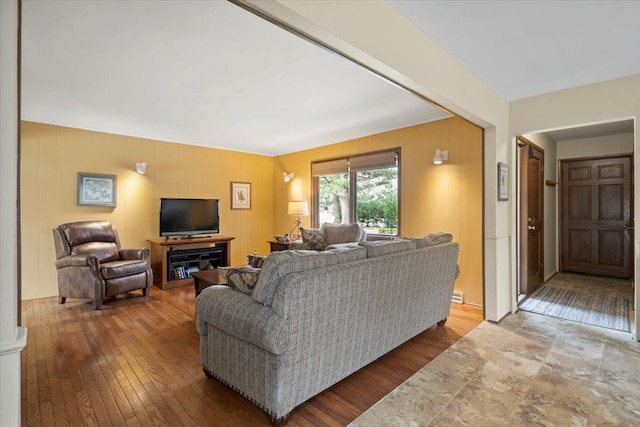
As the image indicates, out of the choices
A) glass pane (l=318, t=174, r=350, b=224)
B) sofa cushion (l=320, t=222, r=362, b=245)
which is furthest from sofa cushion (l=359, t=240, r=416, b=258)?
glass pane (l=318, t=174, r=350, b=224)

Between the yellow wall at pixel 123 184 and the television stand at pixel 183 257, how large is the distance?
0.47 meters

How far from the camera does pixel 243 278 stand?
6.71 feet

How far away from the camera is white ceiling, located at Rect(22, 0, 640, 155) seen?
6.63 ft

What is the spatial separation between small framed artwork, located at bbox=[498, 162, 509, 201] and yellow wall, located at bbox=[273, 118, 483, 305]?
1.11 feet

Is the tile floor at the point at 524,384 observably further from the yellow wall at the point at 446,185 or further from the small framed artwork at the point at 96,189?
the small framed artwork at the point at 96,189

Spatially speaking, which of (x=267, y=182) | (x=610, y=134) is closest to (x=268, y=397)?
(x=267, y=182)

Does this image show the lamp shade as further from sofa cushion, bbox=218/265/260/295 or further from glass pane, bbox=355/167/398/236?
sofa cushion, bbox=218/265/260/295

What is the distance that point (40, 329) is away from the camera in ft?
10.4

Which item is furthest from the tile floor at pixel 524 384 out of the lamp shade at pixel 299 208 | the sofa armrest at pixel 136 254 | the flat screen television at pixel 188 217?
the flat screen television at pixel 188 217

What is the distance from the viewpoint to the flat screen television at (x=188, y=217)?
5031mm

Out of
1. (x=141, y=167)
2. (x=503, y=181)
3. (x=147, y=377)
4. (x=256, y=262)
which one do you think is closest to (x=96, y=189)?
(x=141, y=167)

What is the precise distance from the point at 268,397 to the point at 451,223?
3231 millimetres

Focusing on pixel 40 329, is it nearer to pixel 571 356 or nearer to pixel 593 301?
pixel 571 356

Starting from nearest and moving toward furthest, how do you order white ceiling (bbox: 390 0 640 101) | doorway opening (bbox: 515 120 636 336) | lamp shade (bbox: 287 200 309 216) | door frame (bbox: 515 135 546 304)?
1. white ceiling (bbox: 390 0 640 101)
2. door frame (bbox: 515 135 546 304)
3. doorway opening (bbox: 515 120 636 336)
4. lamp shade (bbox: 287 200 309 216)
